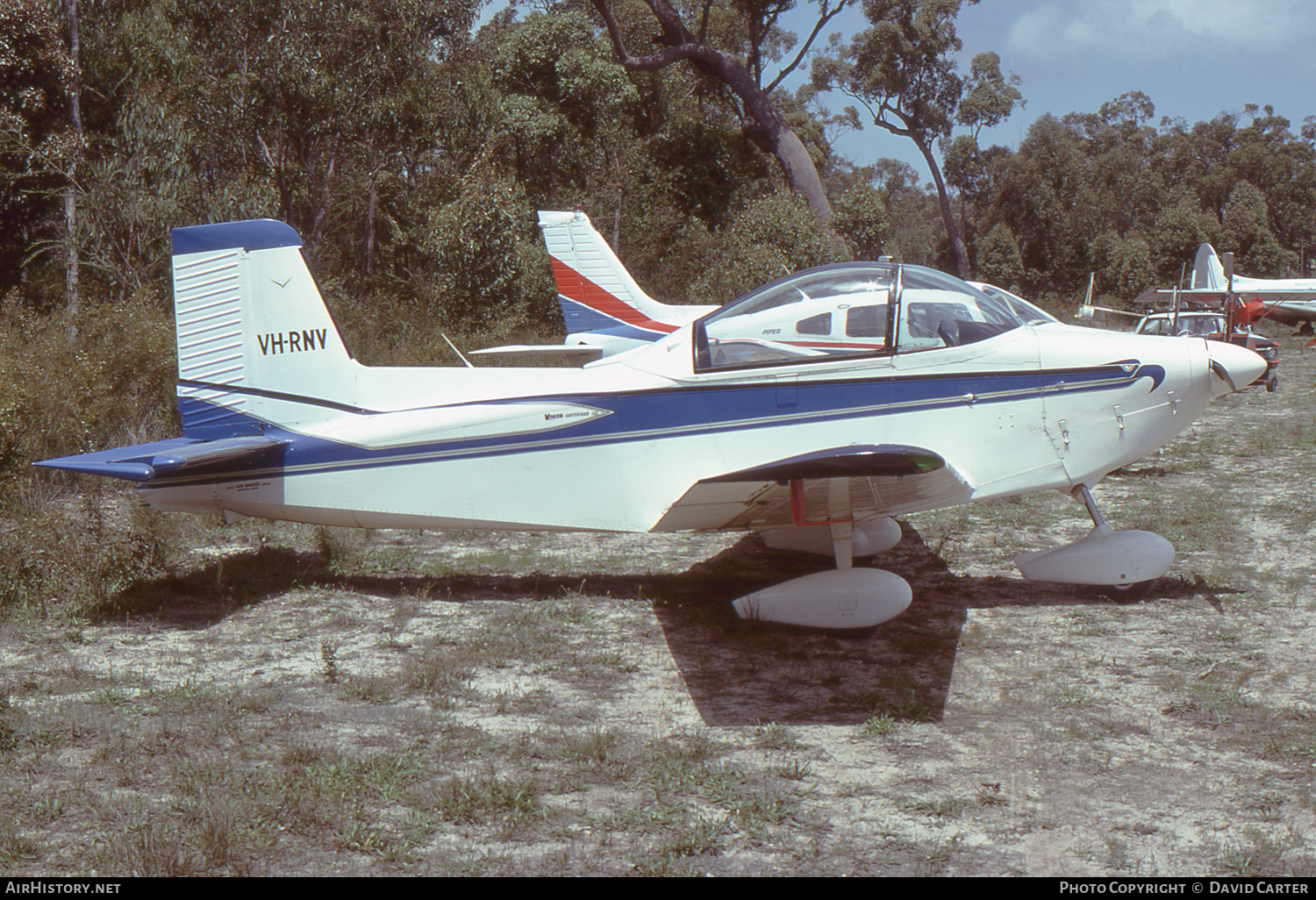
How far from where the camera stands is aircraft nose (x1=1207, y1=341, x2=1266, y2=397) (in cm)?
612

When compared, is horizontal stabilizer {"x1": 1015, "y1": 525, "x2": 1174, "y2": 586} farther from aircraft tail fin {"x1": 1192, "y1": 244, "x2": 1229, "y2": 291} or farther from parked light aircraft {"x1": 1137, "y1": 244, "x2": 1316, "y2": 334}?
aircraft tail fin {"x1": 1192, "y1": 244, "x2": 1229, "y2": 291}

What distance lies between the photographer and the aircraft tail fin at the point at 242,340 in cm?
639

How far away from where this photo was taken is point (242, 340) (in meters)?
6.43

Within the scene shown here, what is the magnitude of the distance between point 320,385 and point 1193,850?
5483mm

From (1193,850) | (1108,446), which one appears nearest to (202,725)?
(1193,850)

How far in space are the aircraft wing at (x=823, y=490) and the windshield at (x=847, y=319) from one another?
0.78 m

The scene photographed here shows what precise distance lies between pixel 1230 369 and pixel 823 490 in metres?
2.94

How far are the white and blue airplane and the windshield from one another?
1cm

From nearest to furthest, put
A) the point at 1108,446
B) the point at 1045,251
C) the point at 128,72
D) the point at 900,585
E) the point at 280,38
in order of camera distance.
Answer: the point at 900,585, the point at 1108,446, the point at 280,38, the point at 128,72, the point at 1045,251

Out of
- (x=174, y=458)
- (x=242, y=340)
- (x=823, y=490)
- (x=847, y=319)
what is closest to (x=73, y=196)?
(x=242, y=340)

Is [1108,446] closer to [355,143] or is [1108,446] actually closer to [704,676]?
[704,676]

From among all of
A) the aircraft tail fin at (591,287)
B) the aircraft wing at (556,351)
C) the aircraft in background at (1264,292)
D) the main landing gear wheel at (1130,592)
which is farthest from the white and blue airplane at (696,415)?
the aircraft in background at (1264,292)

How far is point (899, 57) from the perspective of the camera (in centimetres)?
3662

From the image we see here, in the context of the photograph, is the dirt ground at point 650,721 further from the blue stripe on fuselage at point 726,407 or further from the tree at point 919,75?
the tree at point 919,75
